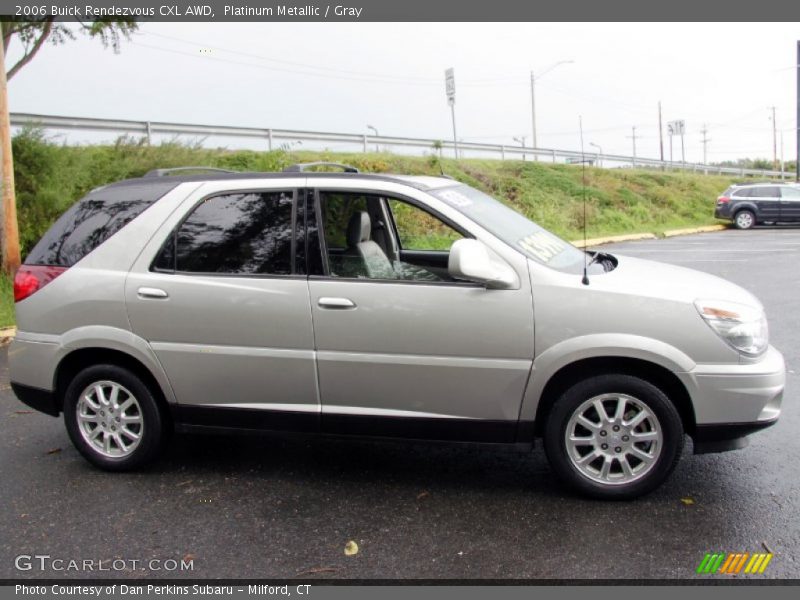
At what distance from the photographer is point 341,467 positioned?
176 inches

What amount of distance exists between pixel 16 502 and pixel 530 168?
84.4 feet

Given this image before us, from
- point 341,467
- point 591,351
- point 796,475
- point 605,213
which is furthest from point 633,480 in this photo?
point 605,213

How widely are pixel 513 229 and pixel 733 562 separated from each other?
204 cm

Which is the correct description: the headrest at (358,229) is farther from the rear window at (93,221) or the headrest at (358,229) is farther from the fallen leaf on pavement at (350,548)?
the fallen leaf on pavement at (350,548)

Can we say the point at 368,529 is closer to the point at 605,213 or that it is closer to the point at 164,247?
the point at 164,247

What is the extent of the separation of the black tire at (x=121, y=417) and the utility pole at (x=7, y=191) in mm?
7490

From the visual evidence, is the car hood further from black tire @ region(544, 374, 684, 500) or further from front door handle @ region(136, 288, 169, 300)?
front door handle @ region(136, 288, 169, 300)

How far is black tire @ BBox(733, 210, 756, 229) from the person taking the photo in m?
23.9

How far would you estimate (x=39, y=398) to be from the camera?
4.55 metres

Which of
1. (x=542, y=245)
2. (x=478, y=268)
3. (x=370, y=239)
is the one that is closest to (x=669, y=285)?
(x=542, y=245)

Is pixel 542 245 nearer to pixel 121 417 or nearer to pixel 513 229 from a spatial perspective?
pixel 513 229

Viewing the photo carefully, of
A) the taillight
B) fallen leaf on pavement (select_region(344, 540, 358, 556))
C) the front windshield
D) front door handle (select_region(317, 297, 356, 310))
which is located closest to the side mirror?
the front windshield

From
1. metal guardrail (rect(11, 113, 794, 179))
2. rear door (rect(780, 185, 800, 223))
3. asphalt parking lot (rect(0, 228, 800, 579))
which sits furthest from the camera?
rear door (rect(780, 185, 800, 223))

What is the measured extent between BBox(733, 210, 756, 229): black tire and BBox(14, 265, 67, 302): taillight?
78.0ft
